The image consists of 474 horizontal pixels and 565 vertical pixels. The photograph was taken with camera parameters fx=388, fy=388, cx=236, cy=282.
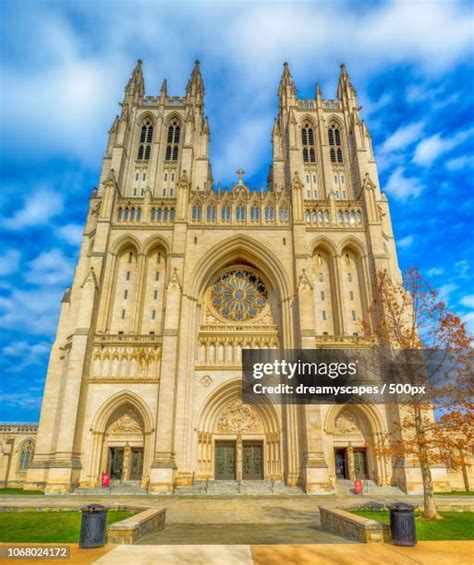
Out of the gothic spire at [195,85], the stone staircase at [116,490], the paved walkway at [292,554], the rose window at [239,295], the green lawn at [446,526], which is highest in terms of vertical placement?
the gothic spire at [195,85]

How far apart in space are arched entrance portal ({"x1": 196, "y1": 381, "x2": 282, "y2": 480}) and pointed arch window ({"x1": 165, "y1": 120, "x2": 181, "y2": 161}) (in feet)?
78.2

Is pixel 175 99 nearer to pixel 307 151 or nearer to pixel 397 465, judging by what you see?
pixel 307 151

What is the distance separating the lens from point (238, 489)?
2391 cm

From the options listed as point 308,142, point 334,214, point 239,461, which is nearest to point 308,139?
point 308,142

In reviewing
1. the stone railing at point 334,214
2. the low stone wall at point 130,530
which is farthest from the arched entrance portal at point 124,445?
the stone railing at point 334,214

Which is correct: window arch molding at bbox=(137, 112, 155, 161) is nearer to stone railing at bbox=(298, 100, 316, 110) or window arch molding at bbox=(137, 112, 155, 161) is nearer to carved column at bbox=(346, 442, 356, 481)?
stone railing at bbox=(298, 100, 316, 110)

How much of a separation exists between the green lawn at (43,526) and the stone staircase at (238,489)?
1038 centimetres

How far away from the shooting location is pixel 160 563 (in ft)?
23.5

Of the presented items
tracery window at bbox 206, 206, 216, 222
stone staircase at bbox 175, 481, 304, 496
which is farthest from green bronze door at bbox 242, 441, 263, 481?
tracery window at bbox 206, 206, 216, 222

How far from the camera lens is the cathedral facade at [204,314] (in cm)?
2577

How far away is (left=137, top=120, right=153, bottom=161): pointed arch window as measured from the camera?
128ft

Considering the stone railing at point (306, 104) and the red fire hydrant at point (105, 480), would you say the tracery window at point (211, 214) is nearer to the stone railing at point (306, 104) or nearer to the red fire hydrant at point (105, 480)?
the stone railing at point (306, 104)

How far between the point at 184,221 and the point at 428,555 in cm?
2775

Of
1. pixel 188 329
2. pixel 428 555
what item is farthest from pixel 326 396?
pixel 428 555
